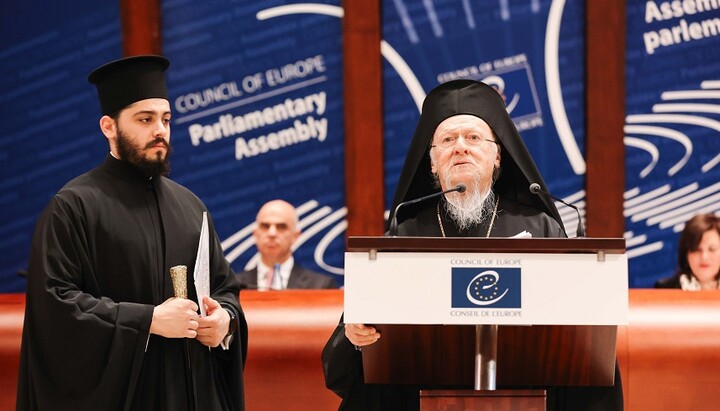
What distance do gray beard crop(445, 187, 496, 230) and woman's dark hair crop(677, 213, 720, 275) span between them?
9.92ft

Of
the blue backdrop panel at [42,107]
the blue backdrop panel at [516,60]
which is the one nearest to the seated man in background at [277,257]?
the blue backdrop panel at [516,60]

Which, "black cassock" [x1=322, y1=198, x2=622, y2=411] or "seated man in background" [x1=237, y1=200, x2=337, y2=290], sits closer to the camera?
"black cassock" [x1=322, y1=198, x2=622, y2=411]

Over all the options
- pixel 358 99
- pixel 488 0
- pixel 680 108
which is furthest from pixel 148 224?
pixel 680 108

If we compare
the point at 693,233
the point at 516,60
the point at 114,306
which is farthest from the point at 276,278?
the point at 114,306

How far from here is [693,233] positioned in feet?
19.6

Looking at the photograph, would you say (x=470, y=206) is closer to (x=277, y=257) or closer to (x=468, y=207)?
(x=468, y=207)

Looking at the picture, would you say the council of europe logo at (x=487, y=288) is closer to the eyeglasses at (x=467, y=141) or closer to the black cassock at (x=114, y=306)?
the eyeglasses at (x=467, y=141)

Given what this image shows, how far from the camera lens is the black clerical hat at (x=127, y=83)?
357cm

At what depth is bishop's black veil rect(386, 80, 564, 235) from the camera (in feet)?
11.0

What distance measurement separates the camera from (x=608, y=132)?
23.9 ft

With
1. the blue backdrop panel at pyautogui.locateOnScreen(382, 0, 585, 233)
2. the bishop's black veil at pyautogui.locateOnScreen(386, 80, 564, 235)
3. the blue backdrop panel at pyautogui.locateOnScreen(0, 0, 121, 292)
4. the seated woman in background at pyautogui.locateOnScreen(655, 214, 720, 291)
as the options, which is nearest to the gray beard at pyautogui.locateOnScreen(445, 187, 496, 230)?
the bishop's black veil at pyautogui.locateOnScreen(386, 80, 564, 235)

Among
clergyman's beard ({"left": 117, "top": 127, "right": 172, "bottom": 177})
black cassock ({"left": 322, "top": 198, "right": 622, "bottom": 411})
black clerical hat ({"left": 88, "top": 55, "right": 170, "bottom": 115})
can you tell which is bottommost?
black cassock ({"left": 322, "top": 198, "right": 622, "bottom": 411})

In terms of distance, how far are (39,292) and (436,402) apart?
1487mm

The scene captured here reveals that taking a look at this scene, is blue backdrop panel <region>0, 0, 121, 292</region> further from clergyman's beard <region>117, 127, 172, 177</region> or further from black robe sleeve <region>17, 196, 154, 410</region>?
black robe sleeve <region>17, 196, 154, 410</region>
